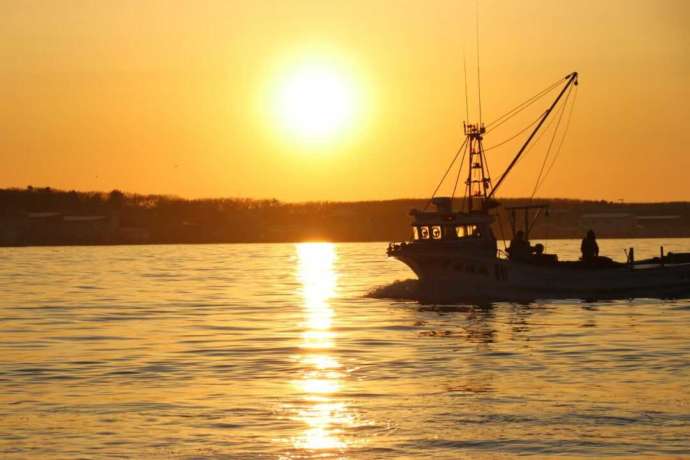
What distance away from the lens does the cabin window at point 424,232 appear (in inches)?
3103

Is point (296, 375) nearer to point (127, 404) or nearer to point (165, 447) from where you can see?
point (127, 404)

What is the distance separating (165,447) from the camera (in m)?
26.0

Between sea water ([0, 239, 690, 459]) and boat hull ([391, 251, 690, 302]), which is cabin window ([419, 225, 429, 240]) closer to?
boat hull ([391, 251, 690, 302])

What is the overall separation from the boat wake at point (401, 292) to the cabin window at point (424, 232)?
18.8 ft

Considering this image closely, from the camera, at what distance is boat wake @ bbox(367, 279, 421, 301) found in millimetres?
84938

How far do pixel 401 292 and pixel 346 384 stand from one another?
5284 centimetres

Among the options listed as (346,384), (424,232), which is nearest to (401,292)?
(424,232)

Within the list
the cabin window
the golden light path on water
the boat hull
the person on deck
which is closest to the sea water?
the golden light path on water

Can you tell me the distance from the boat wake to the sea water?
1345 cm

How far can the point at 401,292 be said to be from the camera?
8850 centimetres

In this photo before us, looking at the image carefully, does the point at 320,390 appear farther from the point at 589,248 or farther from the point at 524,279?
the point at 589,248

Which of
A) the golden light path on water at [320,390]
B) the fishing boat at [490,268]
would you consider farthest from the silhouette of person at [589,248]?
the golden light path on water at [320,390]

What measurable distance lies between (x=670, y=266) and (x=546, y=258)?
9634 mm

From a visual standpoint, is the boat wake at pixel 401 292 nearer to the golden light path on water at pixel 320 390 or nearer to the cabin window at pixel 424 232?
the cabin window at pixel 424 232
